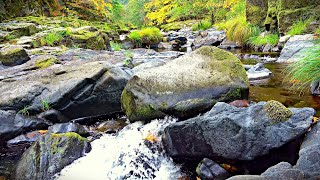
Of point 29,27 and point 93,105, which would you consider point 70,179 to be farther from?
point 29,27

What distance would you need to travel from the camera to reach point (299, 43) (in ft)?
25.9

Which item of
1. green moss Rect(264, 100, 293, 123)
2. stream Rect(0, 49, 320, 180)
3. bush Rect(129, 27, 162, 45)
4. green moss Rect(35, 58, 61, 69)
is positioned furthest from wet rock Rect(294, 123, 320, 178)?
bush Rect(129, 27, 162, 45)

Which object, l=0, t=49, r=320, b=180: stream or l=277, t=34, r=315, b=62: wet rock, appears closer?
l=0, t=49, r=320, b=180: stream

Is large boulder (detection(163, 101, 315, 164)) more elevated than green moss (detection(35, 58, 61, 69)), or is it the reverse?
large boulder (detection(163, 101, 315, 164))

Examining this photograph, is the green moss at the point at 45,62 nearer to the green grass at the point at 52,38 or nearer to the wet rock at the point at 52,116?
the wet rock at the point at 52,116

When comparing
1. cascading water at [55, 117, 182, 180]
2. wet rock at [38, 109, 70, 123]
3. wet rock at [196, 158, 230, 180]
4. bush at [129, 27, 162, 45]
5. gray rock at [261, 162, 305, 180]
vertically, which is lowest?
bush at [129, 27, 162, 45]

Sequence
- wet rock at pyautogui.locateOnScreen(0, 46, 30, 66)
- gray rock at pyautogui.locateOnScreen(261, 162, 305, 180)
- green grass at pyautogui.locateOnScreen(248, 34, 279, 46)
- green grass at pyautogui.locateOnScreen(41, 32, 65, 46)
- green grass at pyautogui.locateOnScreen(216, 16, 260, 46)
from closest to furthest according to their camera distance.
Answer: gray rock at pyautogui.locateOnScreen(261, 162, 305, 180) < wet rock at pyautogui.locateOnScreen(0, 46, 30, 66) < green grass at pyautogui.locateOnScreen(41, 32, 65, 46) < green grass at pyautogui.locateOnScreen(248, 34, 279, 46) < green grass at pyautogui.locateOnScreen(216, 16, 260, 46)

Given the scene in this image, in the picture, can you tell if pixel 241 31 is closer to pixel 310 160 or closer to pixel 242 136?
pixel 242 136

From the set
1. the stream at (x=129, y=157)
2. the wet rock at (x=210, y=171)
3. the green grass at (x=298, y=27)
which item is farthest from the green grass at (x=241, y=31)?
the wet rock at (x=210, y=171)

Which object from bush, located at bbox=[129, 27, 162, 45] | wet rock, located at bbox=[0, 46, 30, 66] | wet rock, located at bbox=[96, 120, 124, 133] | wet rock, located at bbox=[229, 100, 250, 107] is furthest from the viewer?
bush, located at bbox=[129, 27, 162, 45]

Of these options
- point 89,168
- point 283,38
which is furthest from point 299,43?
point 89,168

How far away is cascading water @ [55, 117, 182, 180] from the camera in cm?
307

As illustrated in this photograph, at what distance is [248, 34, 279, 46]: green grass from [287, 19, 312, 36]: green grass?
809 millimetres

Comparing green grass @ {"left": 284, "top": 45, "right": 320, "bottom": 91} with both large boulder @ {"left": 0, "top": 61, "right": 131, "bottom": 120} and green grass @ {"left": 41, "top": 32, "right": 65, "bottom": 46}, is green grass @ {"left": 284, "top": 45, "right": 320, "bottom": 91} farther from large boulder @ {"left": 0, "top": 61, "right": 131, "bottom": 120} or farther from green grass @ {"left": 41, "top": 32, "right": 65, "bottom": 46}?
green grass @ {"left": 41, "top": 32, "right": 65, "bottom": 46}
